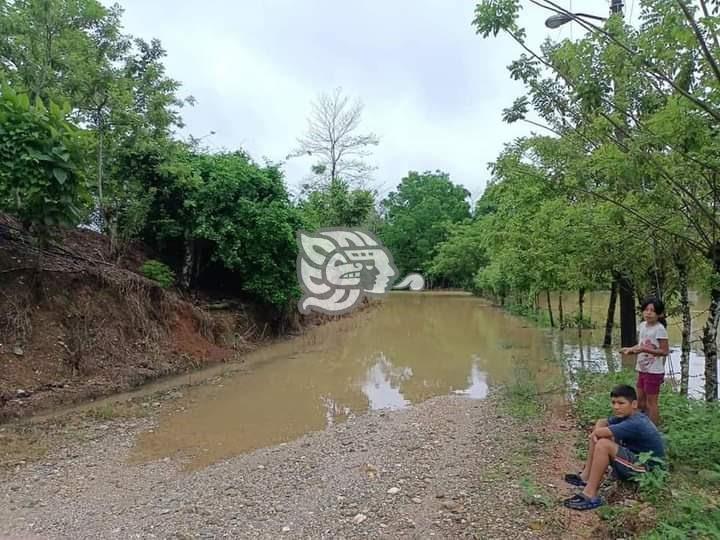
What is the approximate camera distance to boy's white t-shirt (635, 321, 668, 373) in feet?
15.0

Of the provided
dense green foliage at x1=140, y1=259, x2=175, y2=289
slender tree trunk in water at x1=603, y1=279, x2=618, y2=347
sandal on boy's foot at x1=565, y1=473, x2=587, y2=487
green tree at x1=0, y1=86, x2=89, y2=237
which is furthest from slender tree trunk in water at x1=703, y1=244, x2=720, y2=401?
dense green foliage at x1=140, y1=259, x2=175, y2=289

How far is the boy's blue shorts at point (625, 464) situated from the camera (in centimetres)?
336

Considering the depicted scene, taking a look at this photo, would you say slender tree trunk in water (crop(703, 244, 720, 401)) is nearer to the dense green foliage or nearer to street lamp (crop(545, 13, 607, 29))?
street lamp (crop(545, 13, 607, 29))

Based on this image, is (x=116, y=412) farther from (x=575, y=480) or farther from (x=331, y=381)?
(x=575, y=480)

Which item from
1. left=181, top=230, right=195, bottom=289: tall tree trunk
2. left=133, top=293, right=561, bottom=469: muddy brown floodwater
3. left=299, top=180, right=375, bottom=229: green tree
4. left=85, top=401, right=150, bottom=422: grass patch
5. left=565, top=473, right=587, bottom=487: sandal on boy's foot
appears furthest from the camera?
left=299, top=180, right=375, bottom=229: green tree

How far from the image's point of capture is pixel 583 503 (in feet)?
10.8

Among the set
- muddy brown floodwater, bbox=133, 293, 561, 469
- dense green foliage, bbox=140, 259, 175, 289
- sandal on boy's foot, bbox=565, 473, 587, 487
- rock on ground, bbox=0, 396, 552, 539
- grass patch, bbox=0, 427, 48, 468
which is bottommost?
muddy brown floodwater, bbox=133, 293, 561, 469

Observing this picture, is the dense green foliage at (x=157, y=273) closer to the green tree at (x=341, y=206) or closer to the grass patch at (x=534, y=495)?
the green tree at (x=341, y=206)

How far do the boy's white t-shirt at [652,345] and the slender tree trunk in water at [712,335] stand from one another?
0.55 meters

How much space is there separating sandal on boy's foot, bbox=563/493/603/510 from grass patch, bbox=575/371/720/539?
0.10 m

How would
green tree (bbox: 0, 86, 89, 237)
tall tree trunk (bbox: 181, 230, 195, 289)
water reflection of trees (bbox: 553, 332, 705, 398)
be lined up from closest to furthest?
green tree (bbox: 0, 86, 89, 237), water reflection of trees (bbox: 553, 332, 705, 398), tall tree trunk (bbox: 181, 230, 195, 289)

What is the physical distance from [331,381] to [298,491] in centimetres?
552

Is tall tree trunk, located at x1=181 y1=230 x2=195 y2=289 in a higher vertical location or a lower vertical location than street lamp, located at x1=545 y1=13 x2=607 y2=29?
lower

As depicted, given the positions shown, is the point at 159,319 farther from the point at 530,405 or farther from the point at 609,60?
the point at 609,60
